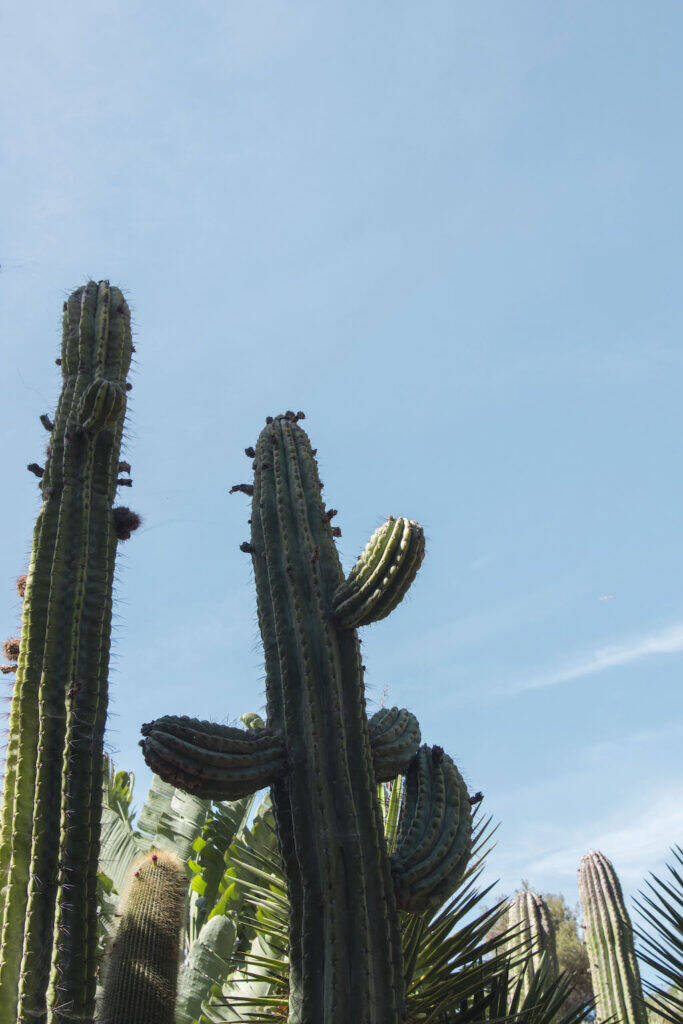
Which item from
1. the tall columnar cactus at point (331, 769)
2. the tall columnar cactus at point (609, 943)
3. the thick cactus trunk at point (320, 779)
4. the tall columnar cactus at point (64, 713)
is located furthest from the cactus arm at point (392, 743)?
the tall columnar cactus at point (609, 943)

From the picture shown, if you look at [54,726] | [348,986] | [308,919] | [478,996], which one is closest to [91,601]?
[54,726]

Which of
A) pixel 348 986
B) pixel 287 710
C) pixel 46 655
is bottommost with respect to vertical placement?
pixel 348 986

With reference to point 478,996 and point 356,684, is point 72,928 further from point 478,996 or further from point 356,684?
point 478,996

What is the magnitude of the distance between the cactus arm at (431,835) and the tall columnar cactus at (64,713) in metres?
1.42

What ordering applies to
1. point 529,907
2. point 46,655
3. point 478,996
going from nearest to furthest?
1. point 46,655
2. point 478,996
3. point 529,907

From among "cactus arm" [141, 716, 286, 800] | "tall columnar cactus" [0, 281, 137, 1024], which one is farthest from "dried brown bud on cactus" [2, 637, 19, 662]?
"cactus arm" [141, 716, 286, 800]

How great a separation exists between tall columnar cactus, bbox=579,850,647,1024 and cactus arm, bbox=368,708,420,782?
482 centimetres

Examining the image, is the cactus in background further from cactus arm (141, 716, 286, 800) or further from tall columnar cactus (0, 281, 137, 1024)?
cactus arm (141, 716, 286, 800)

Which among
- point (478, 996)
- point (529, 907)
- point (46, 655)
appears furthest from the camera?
point (529, 907)

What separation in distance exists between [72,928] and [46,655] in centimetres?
129

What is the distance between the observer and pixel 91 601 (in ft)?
15.6

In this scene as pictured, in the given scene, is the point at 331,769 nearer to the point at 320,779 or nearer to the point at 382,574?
the point at 320,779

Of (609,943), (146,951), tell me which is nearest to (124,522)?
(146,951)

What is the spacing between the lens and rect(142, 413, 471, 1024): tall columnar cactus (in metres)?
3.71
